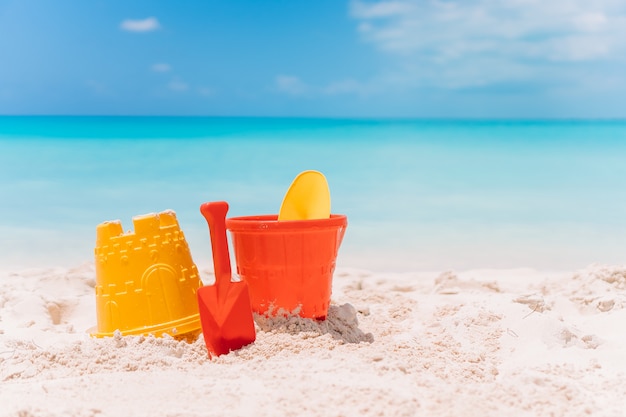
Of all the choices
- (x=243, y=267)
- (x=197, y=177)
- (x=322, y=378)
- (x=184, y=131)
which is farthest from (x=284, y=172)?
(x=322, y=378)

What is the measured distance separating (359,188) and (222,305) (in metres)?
5.45

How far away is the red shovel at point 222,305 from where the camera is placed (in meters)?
1.68

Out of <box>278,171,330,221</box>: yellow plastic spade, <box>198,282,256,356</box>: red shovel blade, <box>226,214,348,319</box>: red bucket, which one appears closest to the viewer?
<box>198,282,256,356</box>: red shovel blade

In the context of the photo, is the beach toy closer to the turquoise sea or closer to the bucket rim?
the bucket rim

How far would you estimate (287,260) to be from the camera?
182cm

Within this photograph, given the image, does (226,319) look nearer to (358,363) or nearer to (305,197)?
(358,363)

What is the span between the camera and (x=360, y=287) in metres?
2.84

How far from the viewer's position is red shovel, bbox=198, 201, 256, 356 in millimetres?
1682

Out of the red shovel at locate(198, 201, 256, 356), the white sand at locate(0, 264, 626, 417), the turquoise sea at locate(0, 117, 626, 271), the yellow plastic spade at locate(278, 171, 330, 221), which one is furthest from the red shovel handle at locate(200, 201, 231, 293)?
the turquoise sea at locate(0, 117, 626, 271)

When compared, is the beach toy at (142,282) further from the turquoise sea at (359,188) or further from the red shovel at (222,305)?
the turquoise sea at (359,188)

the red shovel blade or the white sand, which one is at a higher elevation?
the red shovel blade

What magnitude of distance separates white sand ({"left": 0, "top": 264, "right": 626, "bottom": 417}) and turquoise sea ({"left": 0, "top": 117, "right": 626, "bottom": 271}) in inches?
63.0

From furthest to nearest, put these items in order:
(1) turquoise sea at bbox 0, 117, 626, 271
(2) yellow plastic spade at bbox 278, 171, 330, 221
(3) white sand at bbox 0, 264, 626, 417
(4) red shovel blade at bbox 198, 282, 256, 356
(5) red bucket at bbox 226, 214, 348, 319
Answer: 1. (1) turquoise sea at bbox 0, 117, 626, 271
2. (2) yellow plastic spade at bbox 278, 171, 330, 221
3. (5) red bucket at bbox 226, 214, 348, 319
4. (4) red shovel blade at bbox 198, 282, 256, 356
5. (3) white sand at bbox 0, 264, 626, 417

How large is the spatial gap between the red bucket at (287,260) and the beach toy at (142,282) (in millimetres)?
202
